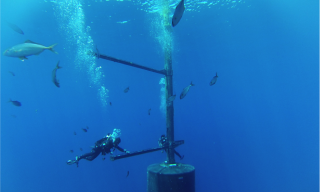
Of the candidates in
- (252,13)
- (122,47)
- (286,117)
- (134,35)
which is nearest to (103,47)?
(122,47)

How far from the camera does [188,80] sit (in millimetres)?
41906

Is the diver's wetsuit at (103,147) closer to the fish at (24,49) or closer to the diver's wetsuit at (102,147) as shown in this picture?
the diver's wetsuit at (102,147)

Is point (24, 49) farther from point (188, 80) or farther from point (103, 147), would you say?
point (188, 80)

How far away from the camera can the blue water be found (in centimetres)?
1670

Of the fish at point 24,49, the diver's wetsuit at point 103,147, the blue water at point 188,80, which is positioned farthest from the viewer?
the blue water at point 188,80

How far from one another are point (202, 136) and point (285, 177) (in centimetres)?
1744

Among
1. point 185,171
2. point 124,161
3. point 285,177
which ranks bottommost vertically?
point 285,177

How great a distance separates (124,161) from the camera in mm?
31344

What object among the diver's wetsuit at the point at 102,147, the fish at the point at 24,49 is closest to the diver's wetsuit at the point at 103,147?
the diver's wetsuit at the point at 102,147

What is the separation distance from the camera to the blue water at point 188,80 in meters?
16.7

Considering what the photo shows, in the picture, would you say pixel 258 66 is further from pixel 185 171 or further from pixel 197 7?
pixel 185 171

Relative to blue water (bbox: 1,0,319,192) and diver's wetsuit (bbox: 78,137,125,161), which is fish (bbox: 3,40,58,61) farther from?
blue water (bbox: 1,0,319,192)

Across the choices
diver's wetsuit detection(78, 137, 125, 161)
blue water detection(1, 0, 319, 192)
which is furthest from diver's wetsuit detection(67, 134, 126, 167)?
blue water detection(1, 0, 319, 192)

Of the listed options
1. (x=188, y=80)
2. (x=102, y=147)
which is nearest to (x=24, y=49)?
(x=102, y=147)
